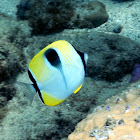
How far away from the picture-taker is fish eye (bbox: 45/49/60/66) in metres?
1.20

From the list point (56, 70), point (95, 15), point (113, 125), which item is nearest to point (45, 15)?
point (95, 15)

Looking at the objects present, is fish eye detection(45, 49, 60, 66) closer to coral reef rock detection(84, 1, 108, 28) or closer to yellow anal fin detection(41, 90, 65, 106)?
yellow anal fin detection(41, 90, 65, 106)

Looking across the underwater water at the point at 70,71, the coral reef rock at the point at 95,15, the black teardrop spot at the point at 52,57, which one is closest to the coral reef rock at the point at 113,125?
the underwater water at the point at 70,71

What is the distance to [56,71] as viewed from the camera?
1.23 metres

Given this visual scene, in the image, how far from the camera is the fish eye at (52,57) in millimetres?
1204

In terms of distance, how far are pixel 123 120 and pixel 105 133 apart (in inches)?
9.7

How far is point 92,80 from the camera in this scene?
4.02 m

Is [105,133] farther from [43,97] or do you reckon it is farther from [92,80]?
[92,80]

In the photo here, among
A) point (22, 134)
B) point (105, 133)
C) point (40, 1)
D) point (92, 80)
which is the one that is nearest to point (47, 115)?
point (22, 134)

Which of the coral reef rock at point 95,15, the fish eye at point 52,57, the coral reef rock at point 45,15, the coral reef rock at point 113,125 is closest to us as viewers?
the fish eye at point 52,57

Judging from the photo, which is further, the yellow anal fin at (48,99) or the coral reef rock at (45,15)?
the coral reef rock at (45,15)

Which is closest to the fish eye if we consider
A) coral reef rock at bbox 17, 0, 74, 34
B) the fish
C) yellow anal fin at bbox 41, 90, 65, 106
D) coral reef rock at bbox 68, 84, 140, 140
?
the fish

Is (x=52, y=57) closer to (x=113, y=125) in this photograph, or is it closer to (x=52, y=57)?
(x=52, y=57)

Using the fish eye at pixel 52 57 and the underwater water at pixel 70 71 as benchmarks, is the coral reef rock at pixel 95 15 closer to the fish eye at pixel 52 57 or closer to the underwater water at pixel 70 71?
the underwater water at pixel 70 71
